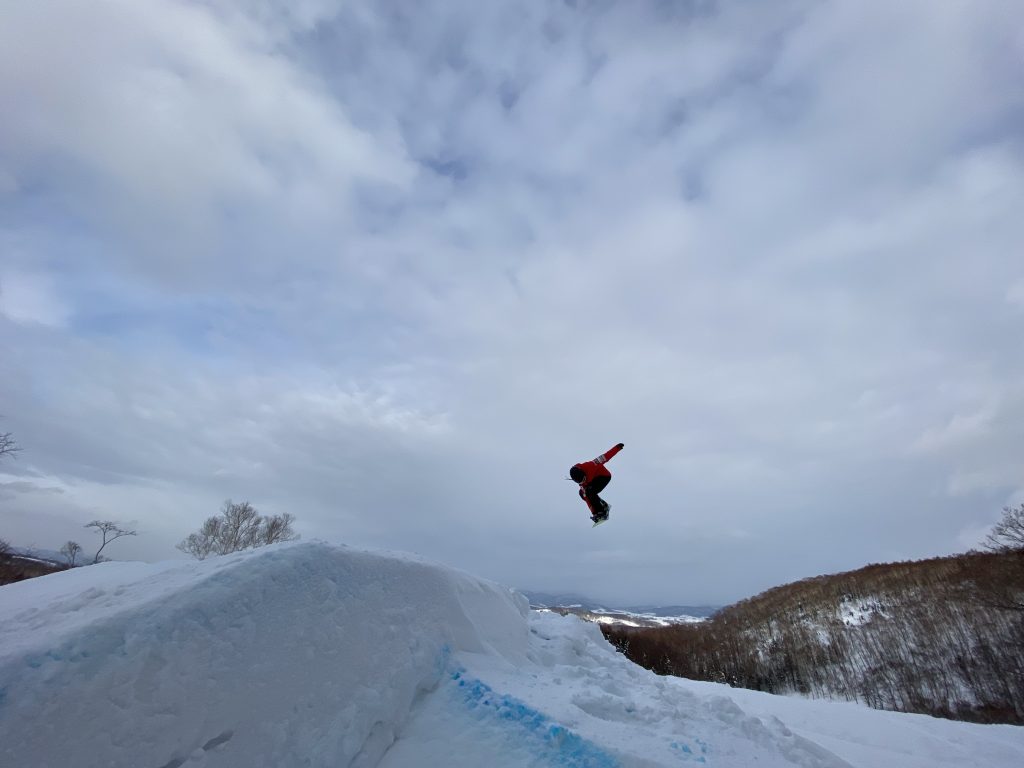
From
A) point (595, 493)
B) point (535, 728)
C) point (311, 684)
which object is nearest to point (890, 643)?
point (595, 493)

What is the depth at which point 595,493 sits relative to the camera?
43.8 feet

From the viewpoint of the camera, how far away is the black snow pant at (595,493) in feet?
43.3

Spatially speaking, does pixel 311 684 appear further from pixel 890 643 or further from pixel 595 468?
pixel 890 643

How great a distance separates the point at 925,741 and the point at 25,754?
627 inches

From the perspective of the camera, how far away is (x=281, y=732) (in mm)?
4410

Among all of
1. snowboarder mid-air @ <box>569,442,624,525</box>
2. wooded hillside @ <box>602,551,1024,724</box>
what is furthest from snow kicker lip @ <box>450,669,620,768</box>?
wooded hillside @ <box>602,551,1024,724</box>

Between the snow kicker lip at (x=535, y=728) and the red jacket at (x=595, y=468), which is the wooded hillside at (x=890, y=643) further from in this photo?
the snow kicker lip at (x=535, y=728)

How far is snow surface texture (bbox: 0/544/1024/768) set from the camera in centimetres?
387

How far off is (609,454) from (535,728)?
8882 mm

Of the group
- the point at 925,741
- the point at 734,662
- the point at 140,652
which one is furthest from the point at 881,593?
the point at 140,652

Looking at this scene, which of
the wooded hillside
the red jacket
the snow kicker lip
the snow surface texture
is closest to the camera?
the snow surface texture

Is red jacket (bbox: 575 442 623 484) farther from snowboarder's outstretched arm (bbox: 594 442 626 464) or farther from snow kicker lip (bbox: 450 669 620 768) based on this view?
snow kicker lip (bbox: 450 669 620 768)

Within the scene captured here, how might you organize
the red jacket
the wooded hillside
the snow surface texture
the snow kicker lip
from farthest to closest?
1. the wooded hillside
2. the red jacket
3. the snow kicker lip
4. the snow surface texture

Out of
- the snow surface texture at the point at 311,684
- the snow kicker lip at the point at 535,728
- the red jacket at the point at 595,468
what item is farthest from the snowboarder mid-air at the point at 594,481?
the snow kicker lip at the point at 535,728
